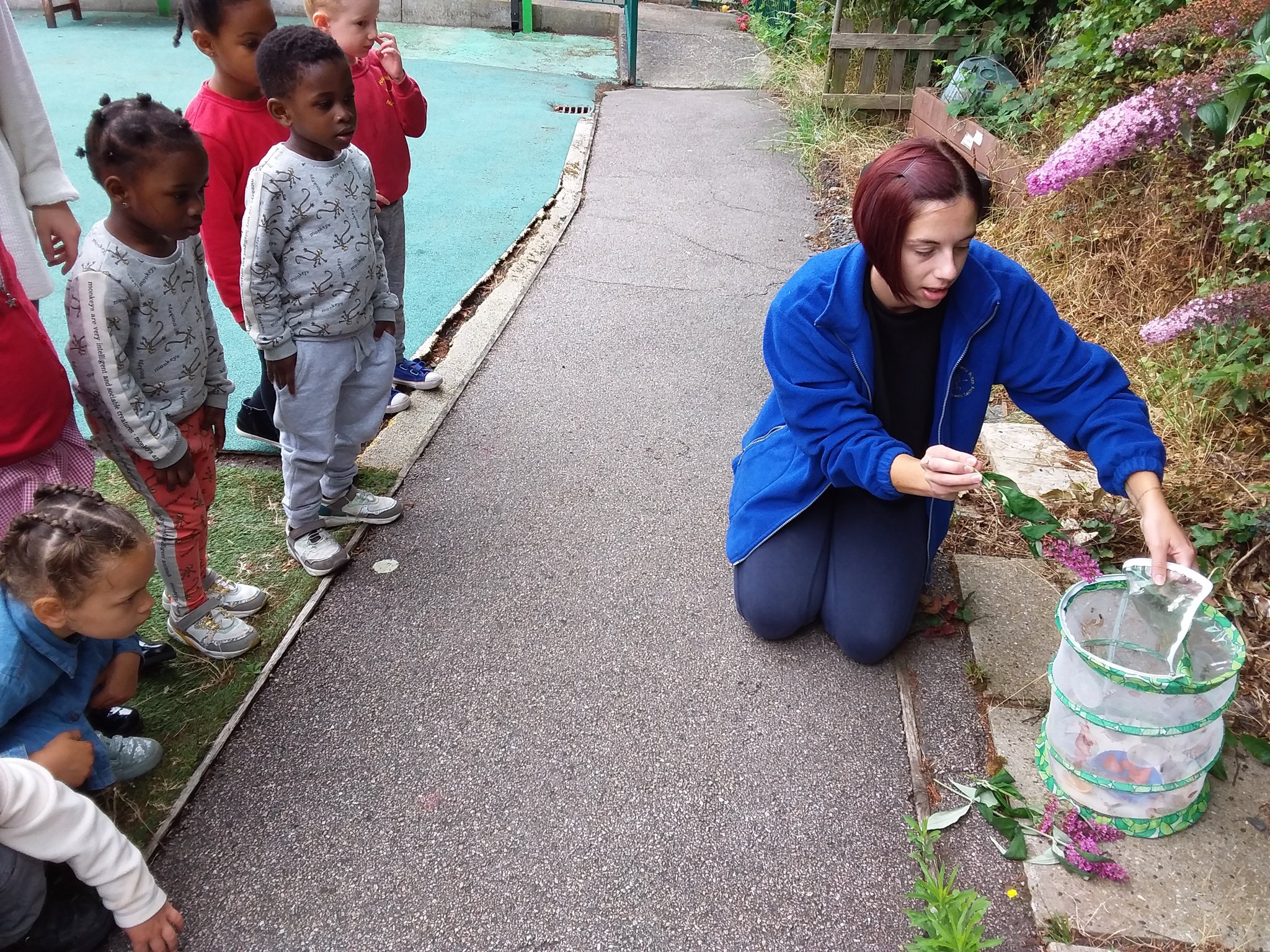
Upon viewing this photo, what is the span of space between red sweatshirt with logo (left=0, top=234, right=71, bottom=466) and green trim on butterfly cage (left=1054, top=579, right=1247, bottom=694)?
221cm

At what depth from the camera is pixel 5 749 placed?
1.68m

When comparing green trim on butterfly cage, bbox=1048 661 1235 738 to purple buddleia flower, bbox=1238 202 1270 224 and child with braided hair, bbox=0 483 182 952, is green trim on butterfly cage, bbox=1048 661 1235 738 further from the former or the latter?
child with braided hair, bbox=0 483 182 952

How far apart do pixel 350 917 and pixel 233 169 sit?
2.04 metres

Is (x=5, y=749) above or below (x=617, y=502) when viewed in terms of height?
above

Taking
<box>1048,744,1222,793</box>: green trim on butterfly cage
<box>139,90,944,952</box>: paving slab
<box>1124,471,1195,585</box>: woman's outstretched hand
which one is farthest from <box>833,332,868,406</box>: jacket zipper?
<box>1048,744,1222,793</box>: green trim on butterfly cage

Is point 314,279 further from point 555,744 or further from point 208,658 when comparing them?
point 555,744

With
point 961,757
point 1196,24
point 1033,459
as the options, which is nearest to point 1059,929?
point 961,757

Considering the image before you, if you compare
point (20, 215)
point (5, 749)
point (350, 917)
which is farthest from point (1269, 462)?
point (20, 215)

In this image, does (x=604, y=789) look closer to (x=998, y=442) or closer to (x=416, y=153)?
(x=998, y=442)

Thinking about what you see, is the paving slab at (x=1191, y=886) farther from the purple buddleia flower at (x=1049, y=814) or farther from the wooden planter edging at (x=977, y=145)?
the wooden planter edging at (x=977, y=145)

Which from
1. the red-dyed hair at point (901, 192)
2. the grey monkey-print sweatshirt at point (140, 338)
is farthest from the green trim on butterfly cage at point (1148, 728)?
the grey monkey-print sweatshirt at point (140, 338)

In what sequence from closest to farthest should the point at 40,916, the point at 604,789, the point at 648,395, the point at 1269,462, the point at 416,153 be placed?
the point at 40,916, the point at 604,789, the point at 1269,462, the point at 648,395, the point at 416,153

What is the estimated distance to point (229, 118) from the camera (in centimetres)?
262

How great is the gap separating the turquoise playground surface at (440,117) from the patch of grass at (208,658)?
40 cm
